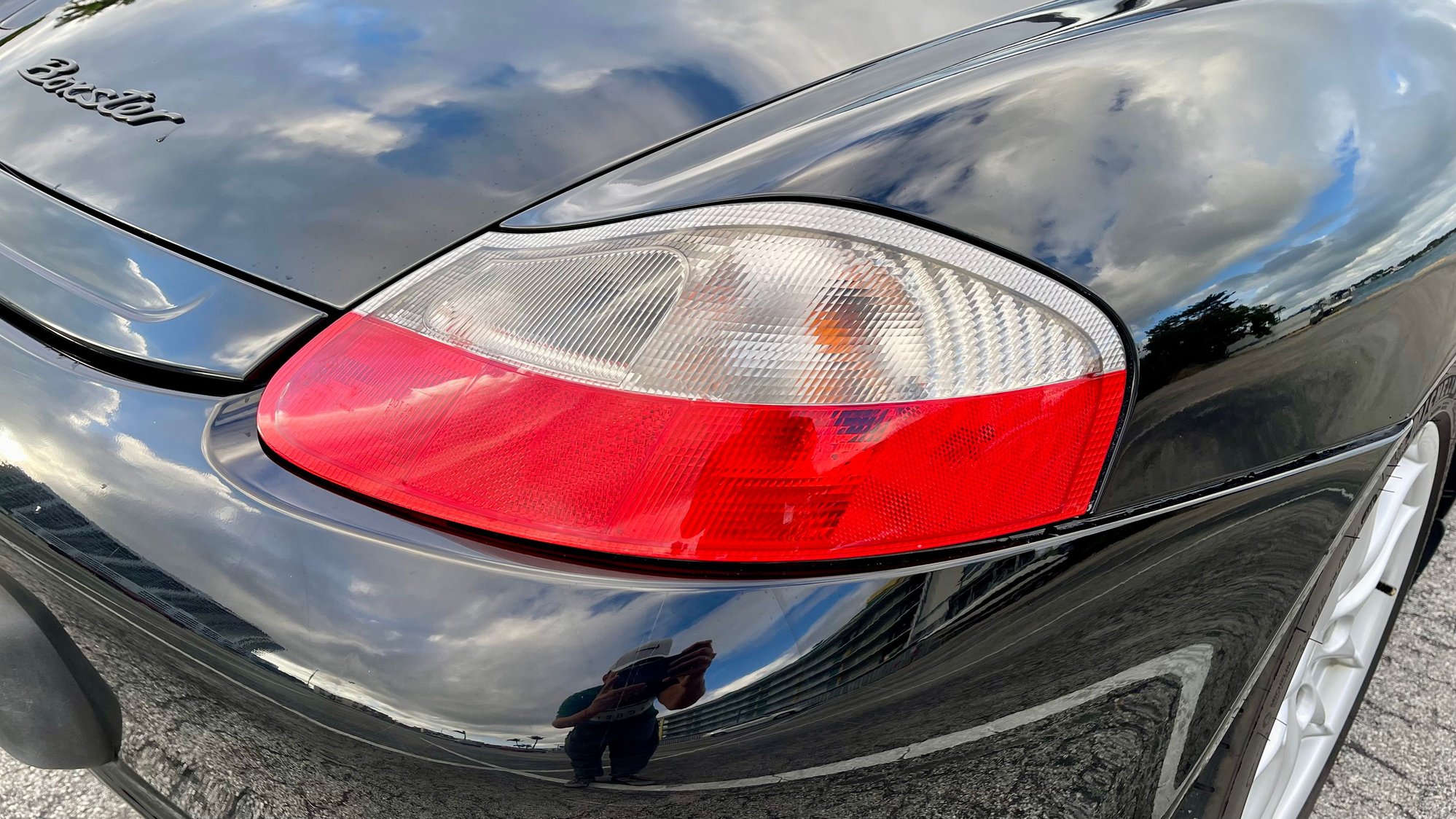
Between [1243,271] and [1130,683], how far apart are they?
0.47 metres

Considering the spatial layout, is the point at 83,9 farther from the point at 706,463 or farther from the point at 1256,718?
the point at 1256,718

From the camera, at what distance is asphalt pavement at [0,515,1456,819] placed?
6.63ft

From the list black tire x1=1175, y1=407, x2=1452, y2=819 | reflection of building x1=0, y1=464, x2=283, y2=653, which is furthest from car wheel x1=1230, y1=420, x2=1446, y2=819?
reflection of building x1=0, y1=464, x2=283, y2=653

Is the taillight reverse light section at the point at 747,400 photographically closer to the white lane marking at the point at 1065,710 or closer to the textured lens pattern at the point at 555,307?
the textured lens pattern at the point at 555,307

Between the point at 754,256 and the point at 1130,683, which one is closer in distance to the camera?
the point at 754,256

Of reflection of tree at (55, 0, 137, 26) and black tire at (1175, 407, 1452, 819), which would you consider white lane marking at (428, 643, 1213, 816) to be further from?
reflection of tree at (55, 0, 137, 26)

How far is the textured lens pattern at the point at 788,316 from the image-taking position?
0.96m

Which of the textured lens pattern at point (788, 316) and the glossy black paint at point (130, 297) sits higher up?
the textured lens pattern at point (788, 316)

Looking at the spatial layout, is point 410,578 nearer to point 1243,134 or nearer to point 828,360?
point 828,360

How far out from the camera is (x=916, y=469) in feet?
3.16

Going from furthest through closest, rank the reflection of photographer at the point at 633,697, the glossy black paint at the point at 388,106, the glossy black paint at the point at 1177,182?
the glossy black paint at the point at 388,106, the glossy black paint at the point at 1177,182, the reflection of photographer at the point at 633,697

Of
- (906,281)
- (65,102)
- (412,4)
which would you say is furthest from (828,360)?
(65,102)

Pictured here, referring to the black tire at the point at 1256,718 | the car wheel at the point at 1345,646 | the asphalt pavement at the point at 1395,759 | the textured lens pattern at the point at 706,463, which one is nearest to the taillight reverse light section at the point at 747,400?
the textured lens pattern at the point at 706,463

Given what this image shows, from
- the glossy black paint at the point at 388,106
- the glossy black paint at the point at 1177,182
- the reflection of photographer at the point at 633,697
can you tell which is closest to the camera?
the reflection of photographer at the point at 633,697
